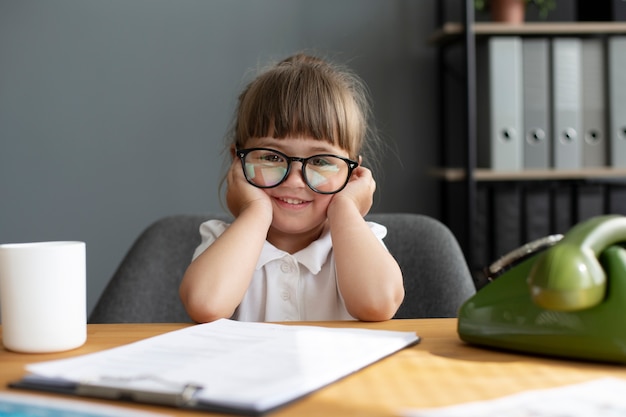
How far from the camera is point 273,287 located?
1268mm

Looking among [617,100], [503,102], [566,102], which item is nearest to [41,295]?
[503,102]

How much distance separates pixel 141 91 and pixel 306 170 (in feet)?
5.22

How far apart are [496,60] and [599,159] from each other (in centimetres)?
A: 45

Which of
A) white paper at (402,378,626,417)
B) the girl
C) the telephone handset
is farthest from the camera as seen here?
the girl

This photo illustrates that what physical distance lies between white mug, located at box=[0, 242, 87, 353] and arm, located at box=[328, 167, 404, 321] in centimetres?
39

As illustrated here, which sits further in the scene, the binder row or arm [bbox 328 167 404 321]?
the binder row

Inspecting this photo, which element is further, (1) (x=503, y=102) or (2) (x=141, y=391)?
(1) (x=503, y=102)

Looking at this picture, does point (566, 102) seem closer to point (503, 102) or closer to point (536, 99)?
point (536, 99)

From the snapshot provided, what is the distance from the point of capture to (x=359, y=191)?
49.2 inches

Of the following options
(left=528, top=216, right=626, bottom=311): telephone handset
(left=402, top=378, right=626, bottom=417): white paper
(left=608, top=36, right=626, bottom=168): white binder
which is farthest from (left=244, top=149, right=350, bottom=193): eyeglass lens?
(left=608, top=36, right=626, bottom=168): white binder

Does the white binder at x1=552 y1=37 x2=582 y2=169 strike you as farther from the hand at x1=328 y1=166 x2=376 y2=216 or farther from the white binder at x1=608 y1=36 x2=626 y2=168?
the hand at x1=328 y1=166 x2=376 y2=216

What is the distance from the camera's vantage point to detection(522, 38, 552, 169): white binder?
91.2 inches

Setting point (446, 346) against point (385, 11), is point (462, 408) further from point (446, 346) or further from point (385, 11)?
point (385, 11)

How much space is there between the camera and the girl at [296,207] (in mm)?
1120
